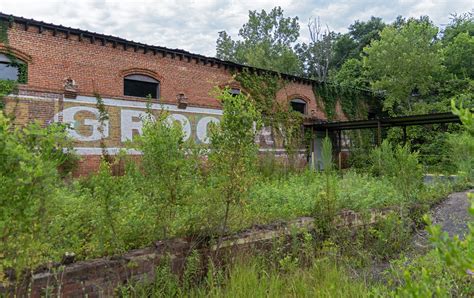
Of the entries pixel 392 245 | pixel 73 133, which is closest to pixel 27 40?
pixel 73 133

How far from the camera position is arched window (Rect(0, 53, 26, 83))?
33.6ft

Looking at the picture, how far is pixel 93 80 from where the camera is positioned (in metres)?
11.9

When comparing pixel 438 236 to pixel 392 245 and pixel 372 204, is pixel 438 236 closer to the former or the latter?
pixel 392 245

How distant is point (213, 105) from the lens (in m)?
15.1

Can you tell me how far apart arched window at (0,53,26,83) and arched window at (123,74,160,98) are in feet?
→ 10.6

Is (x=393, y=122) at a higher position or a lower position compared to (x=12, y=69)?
lower

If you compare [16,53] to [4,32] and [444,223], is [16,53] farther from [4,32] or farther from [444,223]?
[444,223]

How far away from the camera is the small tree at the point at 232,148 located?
4004mm

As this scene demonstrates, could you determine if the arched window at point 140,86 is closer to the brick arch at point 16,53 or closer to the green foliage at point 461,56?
the brick arch at point 16,53

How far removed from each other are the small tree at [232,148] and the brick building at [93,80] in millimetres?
4832

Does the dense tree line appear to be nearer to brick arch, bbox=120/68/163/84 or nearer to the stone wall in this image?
brick arch, bbox=120/68/163/84

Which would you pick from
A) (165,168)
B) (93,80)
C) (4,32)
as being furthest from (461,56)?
(165,168)

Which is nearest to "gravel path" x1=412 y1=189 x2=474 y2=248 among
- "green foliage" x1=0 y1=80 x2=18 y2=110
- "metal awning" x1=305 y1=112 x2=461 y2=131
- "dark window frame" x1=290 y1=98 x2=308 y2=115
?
"metal awning" x1=305 y1=112 x2=461 y2=131

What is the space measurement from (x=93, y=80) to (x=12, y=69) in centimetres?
233
